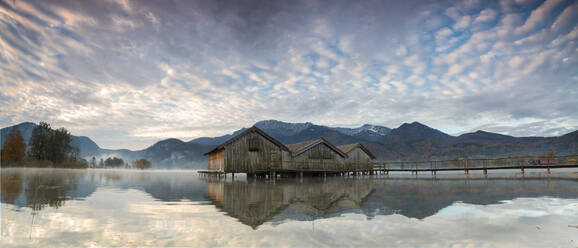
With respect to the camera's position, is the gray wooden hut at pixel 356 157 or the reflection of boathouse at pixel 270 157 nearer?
the reflection of boathouse at pixel 270 157

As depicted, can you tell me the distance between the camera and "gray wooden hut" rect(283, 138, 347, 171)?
130 ft

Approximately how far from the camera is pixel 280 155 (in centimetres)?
3881

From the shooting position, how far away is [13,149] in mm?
63969

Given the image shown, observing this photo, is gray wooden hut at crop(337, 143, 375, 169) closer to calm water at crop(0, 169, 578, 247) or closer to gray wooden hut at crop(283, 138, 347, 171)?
A: gray wooden hut at crop(283, 138, 347, 171)

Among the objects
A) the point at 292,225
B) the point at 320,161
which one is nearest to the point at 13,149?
the point at 320,161

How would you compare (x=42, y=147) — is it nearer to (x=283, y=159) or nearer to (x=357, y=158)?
(x=283, y=159)

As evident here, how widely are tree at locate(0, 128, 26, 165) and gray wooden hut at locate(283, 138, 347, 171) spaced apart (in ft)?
218

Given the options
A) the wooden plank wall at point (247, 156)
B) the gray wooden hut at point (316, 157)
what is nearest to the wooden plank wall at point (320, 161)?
the gray wooden hut at point (316, 157)

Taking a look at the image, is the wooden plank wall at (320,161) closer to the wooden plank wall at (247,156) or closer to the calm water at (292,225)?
the wooden plank wall at (247,156)

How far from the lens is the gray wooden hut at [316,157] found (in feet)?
130

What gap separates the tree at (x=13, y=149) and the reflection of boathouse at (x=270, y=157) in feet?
174

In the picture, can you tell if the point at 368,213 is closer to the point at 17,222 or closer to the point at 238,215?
the point at 238,215

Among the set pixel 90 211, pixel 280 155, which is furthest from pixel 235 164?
pixel 90 211

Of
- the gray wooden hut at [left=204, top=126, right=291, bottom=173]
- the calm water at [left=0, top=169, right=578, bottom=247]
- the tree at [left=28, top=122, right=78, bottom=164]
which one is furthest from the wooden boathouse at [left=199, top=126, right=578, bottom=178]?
the tree at [left=28, top=122, right=78, bottom=164]
